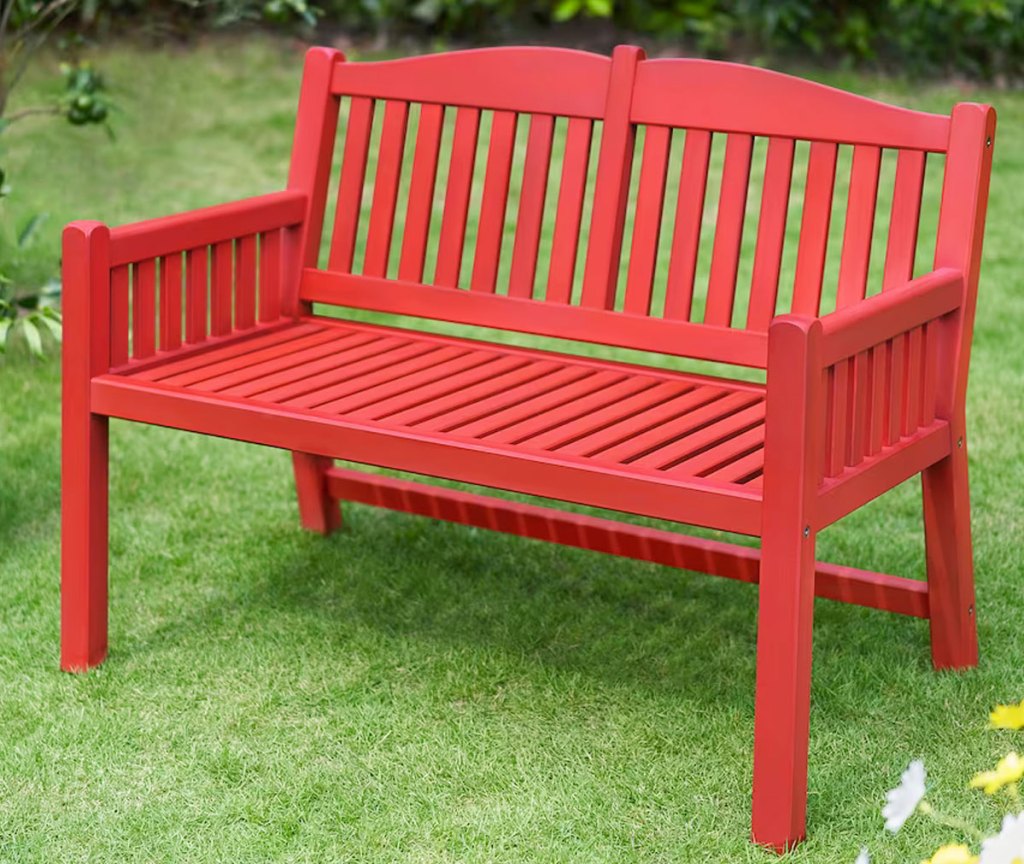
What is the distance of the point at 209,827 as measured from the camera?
2660mm

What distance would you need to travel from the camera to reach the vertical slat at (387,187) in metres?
3.46

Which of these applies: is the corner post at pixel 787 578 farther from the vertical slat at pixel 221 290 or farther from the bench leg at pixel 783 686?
the vertical slat at pixel 221 290

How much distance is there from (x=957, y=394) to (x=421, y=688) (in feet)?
→ 3.64

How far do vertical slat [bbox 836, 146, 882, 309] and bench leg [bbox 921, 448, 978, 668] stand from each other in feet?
1.14

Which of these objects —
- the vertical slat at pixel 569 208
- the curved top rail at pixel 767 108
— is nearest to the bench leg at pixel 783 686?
the curved top rail at pixel 767 108

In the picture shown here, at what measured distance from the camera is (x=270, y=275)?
3473 millimetres

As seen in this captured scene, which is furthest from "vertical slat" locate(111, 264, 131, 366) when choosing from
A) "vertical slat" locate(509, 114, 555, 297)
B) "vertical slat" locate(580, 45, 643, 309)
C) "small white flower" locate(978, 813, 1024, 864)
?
"small white flower" locate(978, 813, 1024, 864)

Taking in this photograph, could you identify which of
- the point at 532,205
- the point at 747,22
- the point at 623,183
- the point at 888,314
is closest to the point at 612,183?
the point at 623,183

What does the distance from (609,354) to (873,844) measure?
2.72m

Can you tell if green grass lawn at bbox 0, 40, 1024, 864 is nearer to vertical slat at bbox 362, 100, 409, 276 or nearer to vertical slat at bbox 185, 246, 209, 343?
vertical slat at bbox 185, 246, 209, 343

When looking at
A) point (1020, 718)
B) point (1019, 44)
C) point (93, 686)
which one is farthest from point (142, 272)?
point (1019, 44)

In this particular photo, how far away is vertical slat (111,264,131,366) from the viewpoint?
306 cm

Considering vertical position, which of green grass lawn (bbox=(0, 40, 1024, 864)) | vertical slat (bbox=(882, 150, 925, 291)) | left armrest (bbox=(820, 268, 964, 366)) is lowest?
green grass lawn (bbox=(0, 40, 1024, 864))

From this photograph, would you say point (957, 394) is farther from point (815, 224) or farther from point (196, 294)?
point (196, 294)
